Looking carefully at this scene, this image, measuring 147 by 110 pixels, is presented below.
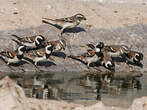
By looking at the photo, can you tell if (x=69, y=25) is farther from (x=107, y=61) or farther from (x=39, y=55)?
(x=39, y=55)

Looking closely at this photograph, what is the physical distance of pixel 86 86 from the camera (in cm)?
2103

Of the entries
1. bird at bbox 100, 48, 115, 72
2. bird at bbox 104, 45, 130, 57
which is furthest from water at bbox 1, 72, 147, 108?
bird at bbox 104, 45, 130, 57

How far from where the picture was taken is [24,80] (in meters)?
21.4

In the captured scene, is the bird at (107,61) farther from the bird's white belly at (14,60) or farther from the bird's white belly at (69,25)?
Result: the bird's white belly at (14,60)

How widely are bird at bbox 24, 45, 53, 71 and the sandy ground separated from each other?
5.17ft

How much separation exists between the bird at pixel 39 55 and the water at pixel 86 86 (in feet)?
2.35

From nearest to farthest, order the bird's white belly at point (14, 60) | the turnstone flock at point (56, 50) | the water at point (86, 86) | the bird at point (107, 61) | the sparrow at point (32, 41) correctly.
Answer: the water at point (86, 86), the bird's white belly at point (14, 60), the turnstone flock at point (56, 50), the sparrow at point (32, 41), the bird at point (107, 61)

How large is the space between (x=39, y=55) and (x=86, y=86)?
126 inches

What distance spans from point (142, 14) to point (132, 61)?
346cm

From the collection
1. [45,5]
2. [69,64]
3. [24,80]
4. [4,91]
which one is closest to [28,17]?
[45,5]

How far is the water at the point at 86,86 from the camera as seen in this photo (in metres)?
18.8

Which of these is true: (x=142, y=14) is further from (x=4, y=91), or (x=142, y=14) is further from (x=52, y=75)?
(x=4, y=91)

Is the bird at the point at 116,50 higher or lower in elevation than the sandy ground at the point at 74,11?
lower

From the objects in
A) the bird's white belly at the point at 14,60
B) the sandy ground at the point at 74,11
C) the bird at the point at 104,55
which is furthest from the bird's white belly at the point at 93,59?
the bird's white belly at the point at 14,60
